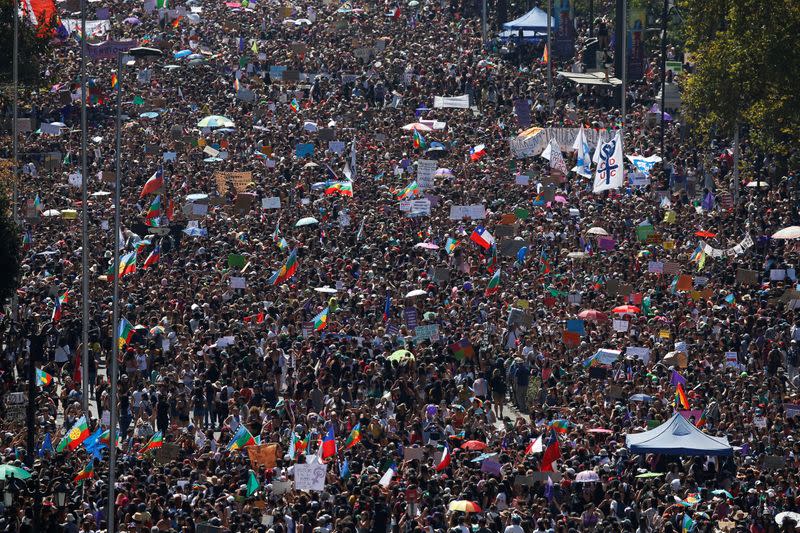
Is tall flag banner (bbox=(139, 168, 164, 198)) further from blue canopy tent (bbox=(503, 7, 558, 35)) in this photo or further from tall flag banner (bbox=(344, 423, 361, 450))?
blue canopy tent (bbox=(503, 7, 558, 35))

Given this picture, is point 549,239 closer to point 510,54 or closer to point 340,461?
point 340,461

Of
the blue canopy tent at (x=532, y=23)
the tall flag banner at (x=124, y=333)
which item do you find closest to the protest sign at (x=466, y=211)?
the tall flag banner at (x=124, y=333)

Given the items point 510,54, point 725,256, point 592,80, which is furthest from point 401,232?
point 510,54

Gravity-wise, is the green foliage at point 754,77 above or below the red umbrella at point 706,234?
above

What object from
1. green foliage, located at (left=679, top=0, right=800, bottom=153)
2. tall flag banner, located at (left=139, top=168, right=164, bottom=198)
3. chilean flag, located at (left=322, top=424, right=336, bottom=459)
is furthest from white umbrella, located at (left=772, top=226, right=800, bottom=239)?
chilean flag, located at (left=322, top=424, right=336, bottom=459)

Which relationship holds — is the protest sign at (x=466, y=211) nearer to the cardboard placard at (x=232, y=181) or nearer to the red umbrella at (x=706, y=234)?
the red umbrella at (x=706, y=234)
